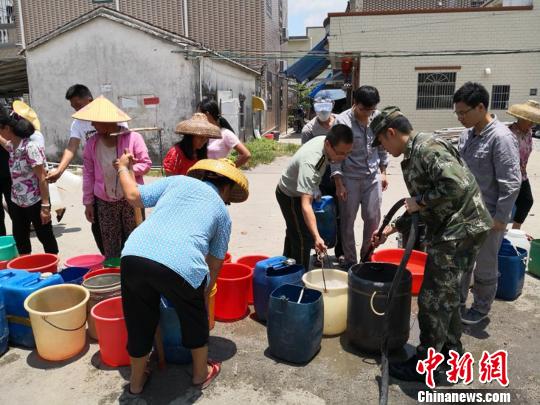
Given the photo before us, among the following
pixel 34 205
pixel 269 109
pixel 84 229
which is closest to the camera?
pixel 34 205

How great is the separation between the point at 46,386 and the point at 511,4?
860 inches

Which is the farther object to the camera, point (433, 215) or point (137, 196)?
point (433, 215)

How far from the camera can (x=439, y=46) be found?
57.1 feet

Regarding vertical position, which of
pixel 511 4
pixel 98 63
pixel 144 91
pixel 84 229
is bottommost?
pixel 84 229

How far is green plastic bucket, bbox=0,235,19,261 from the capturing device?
176 inches

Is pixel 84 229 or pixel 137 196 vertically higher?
pixel 137 196

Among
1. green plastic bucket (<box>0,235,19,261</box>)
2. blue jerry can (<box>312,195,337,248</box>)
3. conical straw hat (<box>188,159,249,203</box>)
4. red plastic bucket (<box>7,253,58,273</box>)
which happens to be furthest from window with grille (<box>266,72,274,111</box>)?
conical straw hat (<box>188,159,249,203</box>)

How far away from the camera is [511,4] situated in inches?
733

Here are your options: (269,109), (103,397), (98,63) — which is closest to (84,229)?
(103,397)

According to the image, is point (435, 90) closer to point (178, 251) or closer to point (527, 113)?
point (527, 113)

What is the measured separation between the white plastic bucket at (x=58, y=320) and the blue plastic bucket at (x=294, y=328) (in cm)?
140

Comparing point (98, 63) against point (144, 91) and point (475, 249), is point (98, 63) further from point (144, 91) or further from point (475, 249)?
point (475, 249)

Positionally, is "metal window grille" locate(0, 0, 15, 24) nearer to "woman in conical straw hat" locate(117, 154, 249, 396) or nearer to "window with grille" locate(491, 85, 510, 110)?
"window with grille" locate(491, 85, 510, 110)

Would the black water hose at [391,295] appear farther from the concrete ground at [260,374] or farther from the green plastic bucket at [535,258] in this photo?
the green plastic bucket at [535,258]
